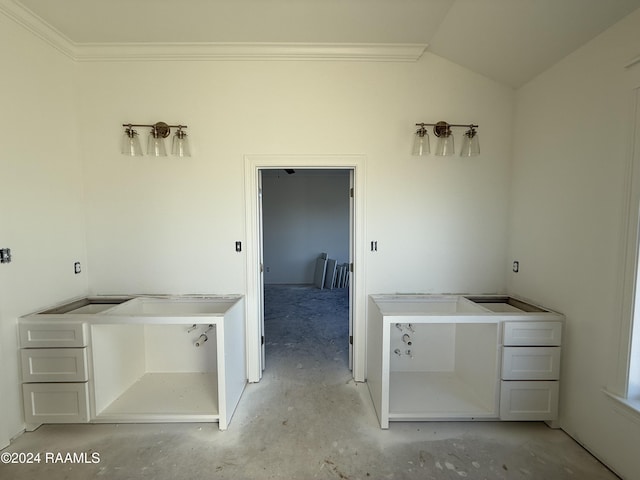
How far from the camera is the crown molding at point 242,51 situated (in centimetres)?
248

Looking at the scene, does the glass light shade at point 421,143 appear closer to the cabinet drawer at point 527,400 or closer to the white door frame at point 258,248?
the white door frame at point 258,248

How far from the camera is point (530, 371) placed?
2.09 meters

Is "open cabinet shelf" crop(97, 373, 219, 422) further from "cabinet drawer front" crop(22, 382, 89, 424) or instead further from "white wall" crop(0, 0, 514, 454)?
"white wall" crop(0, 0, 514, 454)

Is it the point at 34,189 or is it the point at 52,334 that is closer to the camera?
the point at 52,334

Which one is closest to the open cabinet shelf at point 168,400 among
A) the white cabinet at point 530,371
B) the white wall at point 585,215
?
the white cabinet at point 530,371

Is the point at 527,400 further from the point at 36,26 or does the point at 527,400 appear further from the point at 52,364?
the point at 36,26

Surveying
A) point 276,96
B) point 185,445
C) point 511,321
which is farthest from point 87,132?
point 511,321

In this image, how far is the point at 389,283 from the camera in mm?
2711

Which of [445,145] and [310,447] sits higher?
[445,145]

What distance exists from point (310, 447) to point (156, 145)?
2639 millimetres

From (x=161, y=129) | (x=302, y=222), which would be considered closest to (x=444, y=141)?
(x=161, y=129)

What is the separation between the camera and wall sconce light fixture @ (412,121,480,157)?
2.53 meters

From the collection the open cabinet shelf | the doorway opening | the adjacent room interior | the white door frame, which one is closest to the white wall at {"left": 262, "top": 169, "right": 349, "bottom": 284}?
the doorway opening

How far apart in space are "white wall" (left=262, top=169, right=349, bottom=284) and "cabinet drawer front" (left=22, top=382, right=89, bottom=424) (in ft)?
16.5
